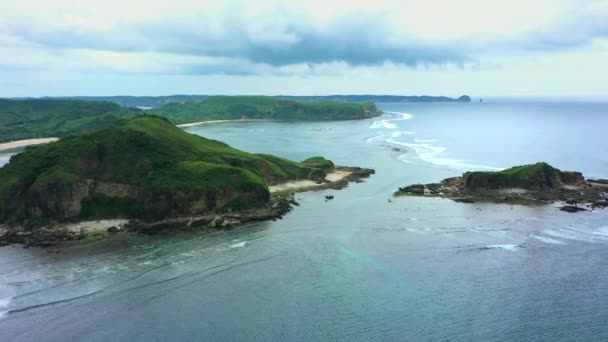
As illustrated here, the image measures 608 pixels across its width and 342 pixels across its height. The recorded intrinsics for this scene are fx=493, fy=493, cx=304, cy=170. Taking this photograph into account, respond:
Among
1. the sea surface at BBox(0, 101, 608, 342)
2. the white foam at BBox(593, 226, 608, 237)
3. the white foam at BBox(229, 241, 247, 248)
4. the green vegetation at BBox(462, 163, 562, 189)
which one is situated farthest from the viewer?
the green vegetation at BBox(462, 163, 562, 189)

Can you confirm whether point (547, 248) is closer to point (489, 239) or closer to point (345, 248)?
point (489, 239)

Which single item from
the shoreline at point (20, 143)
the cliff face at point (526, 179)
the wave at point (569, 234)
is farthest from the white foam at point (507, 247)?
the shoreline at point (20, 143)

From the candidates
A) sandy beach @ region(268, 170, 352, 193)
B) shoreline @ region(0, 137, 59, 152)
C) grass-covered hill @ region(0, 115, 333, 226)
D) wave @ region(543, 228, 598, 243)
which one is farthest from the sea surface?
shoreline @ region(0, 137, 59, 152)

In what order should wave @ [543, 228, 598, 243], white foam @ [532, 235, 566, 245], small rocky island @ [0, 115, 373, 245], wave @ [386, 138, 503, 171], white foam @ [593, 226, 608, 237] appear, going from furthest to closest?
1. wave @ [386, 138, 503, 171]
2. small rocky island @ [0, 115, 373, 245]
3. white foam @ [593, 226, 608, 237]
4. wave @ [543, 228, 598, 243]
5. white foam @ [532, 235, 566, 245]

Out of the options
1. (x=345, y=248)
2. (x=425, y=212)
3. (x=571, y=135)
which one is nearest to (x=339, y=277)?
(x=345, y=248)

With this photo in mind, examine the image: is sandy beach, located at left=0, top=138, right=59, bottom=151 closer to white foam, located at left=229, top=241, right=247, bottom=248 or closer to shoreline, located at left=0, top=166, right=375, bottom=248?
shoreline, located at left=0, top=166, right=375, bottom=248

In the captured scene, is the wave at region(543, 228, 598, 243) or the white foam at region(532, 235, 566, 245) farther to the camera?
the wave at region(543, 228, 598, 243)

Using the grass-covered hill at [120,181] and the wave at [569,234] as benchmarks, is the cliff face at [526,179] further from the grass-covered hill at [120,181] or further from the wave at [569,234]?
the grass-covered hill at [120,181]
